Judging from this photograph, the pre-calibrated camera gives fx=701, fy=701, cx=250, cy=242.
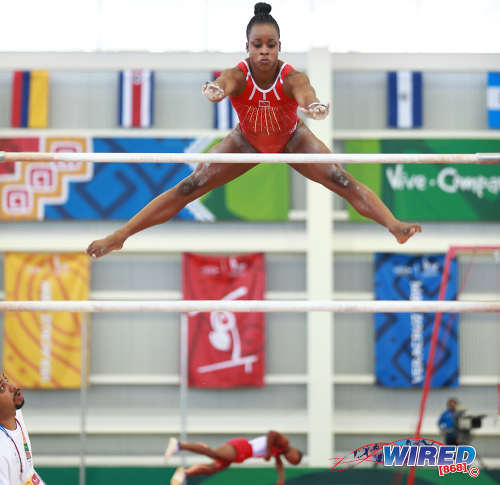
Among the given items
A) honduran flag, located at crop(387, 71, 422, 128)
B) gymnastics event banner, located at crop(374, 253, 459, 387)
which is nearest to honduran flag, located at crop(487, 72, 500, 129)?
honduran flag, located at crop(387, 71, 422, 128)

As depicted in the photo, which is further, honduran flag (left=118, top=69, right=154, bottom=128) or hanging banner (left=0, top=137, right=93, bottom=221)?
honduran flag (left=118, top=69, right=154, bottom=128)

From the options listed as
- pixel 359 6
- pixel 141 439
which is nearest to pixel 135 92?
pixel 359 6

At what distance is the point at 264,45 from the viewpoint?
2.91 metres

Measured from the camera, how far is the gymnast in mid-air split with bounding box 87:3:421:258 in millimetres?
2904

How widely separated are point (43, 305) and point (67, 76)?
5.86 metres

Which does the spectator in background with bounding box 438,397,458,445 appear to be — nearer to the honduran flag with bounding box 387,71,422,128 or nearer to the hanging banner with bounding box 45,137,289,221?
the hanging banner with bounding box 45,137,289,221

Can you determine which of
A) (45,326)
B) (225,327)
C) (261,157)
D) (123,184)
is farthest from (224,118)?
(261,157)

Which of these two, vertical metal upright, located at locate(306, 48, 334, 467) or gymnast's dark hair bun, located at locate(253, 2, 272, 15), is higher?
gymnast's dark hair bun, located at locate(253, 2, 272, 15)

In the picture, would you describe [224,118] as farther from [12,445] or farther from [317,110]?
[317,110]

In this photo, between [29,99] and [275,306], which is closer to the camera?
[275,306]

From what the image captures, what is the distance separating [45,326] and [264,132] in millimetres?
5497

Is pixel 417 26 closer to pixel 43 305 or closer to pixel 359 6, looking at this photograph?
pixel 359 6

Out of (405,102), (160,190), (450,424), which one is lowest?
(450,424)

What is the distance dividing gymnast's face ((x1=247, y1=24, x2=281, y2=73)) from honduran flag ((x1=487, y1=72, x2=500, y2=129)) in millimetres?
5900
